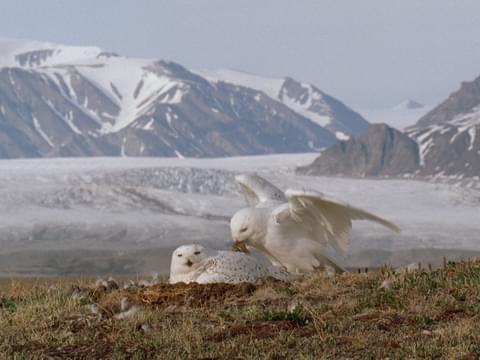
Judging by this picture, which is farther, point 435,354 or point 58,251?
point 58,251

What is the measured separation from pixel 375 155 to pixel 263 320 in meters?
178

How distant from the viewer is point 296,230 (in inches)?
516

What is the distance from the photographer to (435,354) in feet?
20.4

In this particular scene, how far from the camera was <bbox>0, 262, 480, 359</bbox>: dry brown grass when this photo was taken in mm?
6562

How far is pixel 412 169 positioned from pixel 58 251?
13618 centimetres

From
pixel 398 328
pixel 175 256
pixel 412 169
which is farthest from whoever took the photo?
pixel 412 169

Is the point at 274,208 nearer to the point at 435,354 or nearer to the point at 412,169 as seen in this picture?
the point at 435,354

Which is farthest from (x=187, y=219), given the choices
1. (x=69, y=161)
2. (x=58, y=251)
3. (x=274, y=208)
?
(x=274, y=208)

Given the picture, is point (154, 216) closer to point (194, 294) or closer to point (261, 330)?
point (194, 294)

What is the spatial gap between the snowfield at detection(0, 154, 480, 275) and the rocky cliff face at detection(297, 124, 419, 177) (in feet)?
344

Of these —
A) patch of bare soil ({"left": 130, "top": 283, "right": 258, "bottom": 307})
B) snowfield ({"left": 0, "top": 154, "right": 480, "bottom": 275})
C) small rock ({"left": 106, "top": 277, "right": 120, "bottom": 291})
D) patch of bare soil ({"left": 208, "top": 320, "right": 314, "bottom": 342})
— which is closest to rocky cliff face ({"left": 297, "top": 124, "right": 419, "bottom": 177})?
snowfield ({"left": 0, "top": 154, "right": 480, "bottom": 275})

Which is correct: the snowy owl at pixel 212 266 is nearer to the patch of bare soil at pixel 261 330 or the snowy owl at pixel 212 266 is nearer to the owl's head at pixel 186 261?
the owl's head at pixel 186 261

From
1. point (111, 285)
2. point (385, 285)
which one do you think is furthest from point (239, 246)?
point (385, 285)

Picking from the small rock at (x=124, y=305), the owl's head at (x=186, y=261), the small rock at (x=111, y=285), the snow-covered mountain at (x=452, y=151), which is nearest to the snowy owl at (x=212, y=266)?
the owl's head at (x=186, y=261)
